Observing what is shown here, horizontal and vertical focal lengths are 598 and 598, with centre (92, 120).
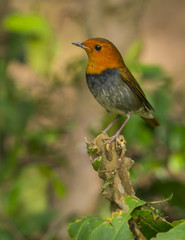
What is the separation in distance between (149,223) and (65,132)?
3069 mm

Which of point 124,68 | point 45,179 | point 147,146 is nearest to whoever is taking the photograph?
point 124,68

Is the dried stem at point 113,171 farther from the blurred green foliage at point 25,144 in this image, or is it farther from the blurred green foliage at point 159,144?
the blurred green foliage at point 25,144

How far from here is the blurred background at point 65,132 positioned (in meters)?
4.54

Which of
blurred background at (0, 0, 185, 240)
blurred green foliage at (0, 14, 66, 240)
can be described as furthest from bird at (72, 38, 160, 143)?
blurred green foliage at (0, 14, 66, 240)

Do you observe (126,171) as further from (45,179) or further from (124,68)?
(45,179)

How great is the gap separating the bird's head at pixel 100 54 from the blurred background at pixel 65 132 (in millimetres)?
1120

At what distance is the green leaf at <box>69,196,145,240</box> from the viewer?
181cm

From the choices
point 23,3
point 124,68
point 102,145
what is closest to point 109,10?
point 124,68

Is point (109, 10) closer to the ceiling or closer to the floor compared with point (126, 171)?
closer to the ceiling

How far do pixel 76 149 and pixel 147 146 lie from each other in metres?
0.62

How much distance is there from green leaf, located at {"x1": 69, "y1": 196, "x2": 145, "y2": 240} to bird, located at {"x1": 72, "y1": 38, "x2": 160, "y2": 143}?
0.95m

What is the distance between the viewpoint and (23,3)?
29.2 feet

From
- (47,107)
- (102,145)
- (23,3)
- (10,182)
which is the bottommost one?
(102,145)

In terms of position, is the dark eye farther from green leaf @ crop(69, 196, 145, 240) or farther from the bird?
green leaf @ crop(69, 196, 145, 240)
